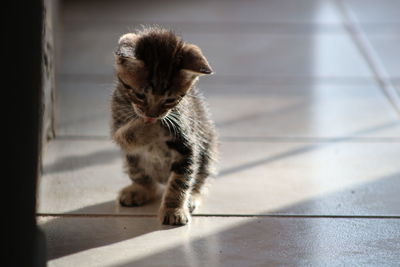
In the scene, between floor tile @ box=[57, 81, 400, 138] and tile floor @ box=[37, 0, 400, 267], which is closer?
tile floor @ box=[37, 0, 400, 267]

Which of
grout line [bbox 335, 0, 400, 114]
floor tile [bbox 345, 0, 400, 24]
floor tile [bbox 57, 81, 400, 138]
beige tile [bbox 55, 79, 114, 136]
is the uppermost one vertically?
floor tile [bbox 345, 0, 400, 24]

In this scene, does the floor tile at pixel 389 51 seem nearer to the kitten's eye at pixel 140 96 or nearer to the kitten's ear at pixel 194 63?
the kitten's ear at pixel 194 63

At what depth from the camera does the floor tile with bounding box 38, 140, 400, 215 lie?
404cm

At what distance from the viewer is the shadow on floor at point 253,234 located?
11.3 feet

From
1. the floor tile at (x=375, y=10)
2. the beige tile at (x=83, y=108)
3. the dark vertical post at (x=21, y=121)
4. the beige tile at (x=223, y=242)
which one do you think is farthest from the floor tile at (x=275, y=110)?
the dark vertical post at (x=21, y=121)

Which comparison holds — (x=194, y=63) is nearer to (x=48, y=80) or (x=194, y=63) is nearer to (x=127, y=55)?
(x=127, y=55)

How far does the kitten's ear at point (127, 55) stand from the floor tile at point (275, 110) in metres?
1.49

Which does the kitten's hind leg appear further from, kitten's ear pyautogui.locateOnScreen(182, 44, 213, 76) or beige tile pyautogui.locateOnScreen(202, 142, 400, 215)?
kitten's ear pyautogui.locateOnScreen(182, 44, 213, 76)

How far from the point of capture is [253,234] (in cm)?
369

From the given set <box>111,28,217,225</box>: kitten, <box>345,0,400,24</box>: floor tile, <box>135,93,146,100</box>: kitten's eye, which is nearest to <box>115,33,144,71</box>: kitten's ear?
<box>111,28,217,225</box>: kitten

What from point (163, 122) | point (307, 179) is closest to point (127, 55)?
point (163, 122)

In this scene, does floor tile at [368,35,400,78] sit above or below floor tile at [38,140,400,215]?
above

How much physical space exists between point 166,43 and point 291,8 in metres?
4.61

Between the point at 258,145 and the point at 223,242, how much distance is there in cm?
147
